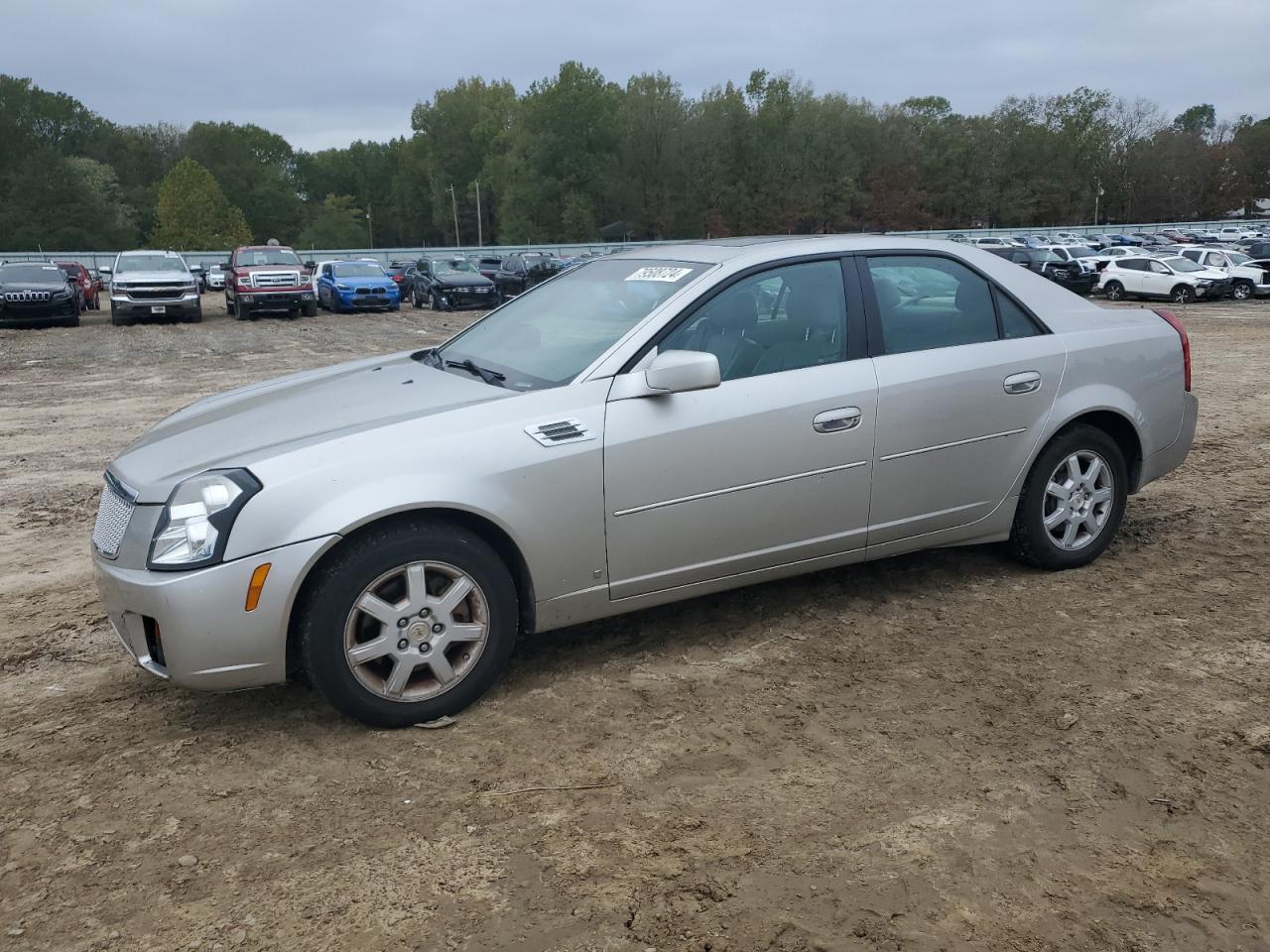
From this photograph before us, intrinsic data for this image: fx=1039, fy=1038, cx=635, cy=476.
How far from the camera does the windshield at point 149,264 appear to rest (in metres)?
24.7

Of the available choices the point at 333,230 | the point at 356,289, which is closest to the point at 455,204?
the point at 333,230

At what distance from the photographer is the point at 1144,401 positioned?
507 cm

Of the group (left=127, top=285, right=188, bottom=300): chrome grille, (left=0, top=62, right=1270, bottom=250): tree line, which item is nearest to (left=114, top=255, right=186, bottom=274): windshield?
(left=127, top=285, right=188, bottom=300): chrome grille

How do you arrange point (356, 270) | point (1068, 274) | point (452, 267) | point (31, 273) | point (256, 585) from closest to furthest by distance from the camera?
point (256, 585)
point (31, 273)
point (356, 270)
point (1068, 274)
point (452, 267)

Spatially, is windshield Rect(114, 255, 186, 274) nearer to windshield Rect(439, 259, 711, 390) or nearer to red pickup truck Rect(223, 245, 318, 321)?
red pickup truck Rect(223, 245, 318, 321)

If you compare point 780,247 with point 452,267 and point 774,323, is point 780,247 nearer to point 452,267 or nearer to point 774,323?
point 774,323

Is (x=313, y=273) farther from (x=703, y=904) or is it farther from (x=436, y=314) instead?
(x=703, y=904)

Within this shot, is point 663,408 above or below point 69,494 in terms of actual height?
Result: above

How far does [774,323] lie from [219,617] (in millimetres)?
2394

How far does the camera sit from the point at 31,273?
2362cm

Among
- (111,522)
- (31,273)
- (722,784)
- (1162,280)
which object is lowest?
(722,784)

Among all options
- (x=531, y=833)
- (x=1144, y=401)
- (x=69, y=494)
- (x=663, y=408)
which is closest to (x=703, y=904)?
(x=531, y=833)

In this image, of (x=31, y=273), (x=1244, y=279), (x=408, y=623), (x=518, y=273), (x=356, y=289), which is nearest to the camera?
Result: (x=408, y=623)

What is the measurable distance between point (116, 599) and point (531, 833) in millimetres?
1674
